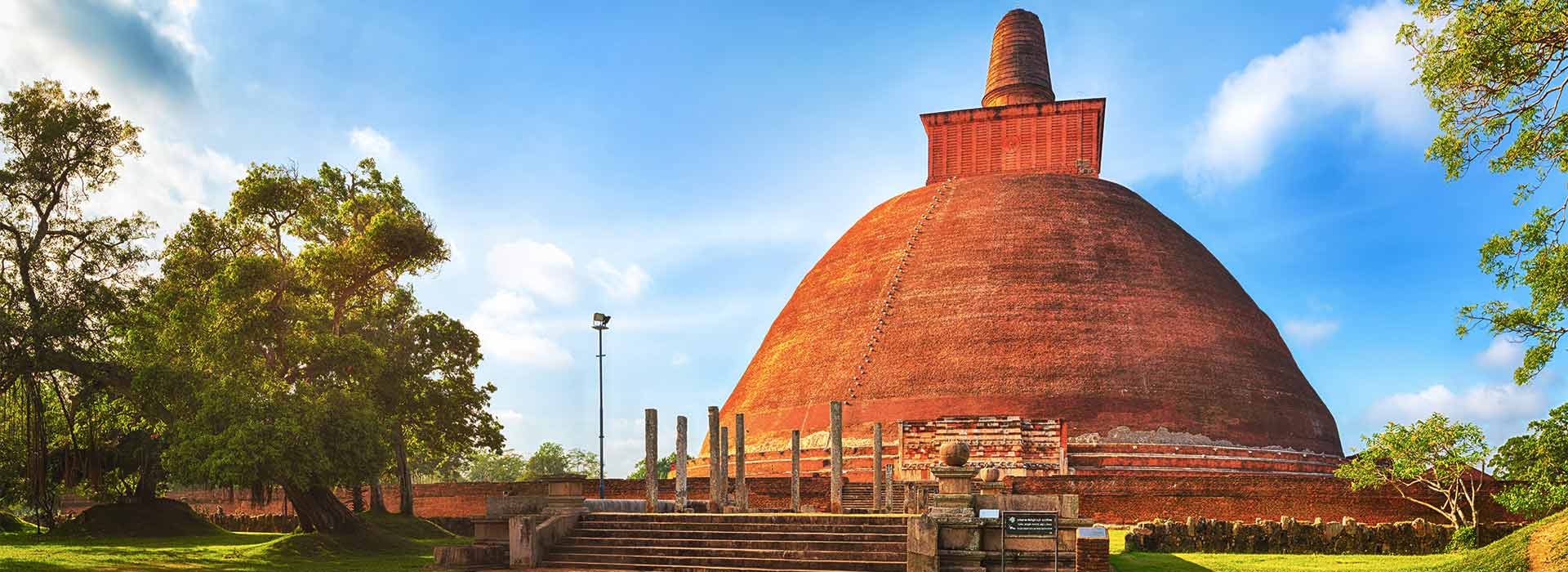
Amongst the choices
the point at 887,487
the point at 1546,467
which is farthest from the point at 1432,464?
the point at 887,487

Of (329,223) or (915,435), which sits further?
(915,435)

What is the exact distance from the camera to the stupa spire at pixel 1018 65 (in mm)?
36781

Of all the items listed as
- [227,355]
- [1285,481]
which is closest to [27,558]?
[227,355]

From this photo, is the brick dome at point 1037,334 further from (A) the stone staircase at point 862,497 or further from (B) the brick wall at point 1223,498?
(B) the brick wall at point 1223,498

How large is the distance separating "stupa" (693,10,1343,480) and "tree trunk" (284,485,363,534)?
1119 cm

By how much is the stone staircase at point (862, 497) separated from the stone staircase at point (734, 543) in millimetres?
8453

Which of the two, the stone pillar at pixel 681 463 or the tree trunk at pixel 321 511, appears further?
the tree trunk at pixel 321 511

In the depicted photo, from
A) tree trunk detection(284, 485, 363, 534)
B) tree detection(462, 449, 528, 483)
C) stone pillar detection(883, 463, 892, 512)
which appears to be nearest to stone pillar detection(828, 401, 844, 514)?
stone pillar detection(883, 463, 892, 512)

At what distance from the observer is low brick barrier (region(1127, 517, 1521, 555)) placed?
57.6 feet

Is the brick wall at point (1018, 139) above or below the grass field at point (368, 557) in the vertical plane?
above

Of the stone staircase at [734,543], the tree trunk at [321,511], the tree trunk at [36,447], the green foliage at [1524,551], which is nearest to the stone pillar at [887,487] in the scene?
the stone staircase at [734,543]

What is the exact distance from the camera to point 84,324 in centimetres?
1686

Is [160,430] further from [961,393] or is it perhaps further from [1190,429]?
[1190,429]

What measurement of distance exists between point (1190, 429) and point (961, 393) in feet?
17.9
